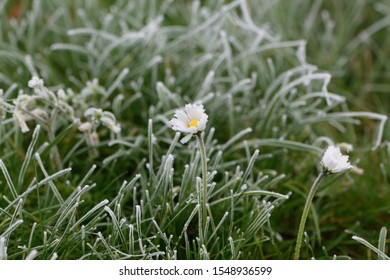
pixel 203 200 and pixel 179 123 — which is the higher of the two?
pixel 179 123

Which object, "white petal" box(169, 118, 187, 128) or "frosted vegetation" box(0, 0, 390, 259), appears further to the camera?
"frosted vegetation" box(0, 0, 390, 259)

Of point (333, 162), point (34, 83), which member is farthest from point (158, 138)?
point (333, 162)

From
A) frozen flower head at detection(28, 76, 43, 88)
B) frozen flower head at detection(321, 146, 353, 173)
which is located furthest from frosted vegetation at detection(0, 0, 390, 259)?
frozen flower head at detection(321, 146, 353, 173)

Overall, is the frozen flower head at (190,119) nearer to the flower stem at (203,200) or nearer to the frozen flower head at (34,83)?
the flower stem at (203,200)

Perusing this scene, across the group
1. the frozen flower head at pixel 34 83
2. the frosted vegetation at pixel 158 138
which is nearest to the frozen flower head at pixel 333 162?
the frosted vegetation at pixel 158 138

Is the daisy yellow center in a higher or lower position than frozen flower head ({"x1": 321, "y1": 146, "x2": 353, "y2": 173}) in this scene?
higher

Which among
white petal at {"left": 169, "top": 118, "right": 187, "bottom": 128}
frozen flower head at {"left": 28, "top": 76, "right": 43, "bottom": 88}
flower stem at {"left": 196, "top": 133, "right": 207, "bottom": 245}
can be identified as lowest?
flower stem at {"left": 196, "top": 133, "right": 207, "bottom": 245}

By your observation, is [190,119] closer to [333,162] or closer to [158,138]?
[333,162]

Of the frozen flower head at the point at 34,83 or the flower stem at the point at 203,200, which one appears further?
the frozen flower head at the point at 34,83

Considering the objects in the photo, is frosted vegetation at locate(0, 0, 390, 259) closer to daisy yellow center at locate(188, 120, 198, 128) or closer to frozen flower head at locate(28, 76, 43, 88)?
frozen flower head at locate(28, 76, 43, 88)
